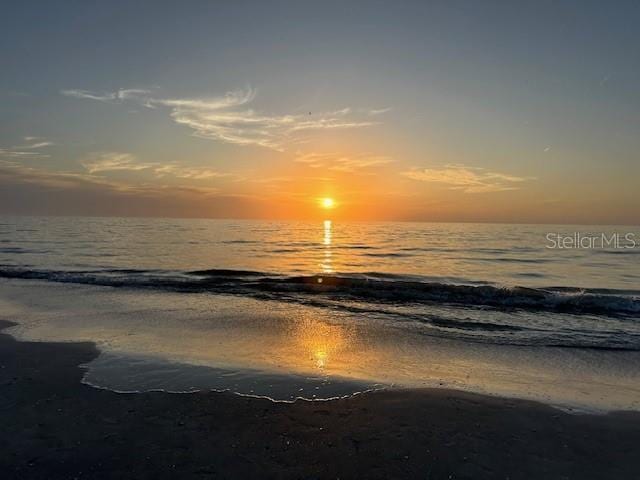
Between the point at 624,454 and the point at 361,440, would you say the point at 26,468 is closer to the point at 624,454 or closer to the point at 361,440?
the point at 361,440

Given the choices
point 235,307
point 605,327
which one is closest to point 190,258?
point 235,307

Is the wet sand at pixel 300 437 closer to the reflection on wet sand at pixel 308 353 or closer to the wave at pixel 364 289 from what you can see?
the reflection on wet sand at pixel 308 353

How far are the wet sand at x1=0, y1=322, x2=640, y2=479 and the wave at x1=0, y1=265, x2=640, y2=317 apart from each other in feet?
39.9

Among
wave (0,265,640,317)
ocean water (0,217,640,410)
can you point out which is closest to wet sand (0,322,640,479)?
ocean water (0,217,640,410)

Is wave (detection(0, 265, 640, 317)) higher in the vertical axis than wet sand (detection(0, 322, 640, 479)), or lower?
lower

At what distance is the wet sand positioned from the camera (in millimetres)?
4750

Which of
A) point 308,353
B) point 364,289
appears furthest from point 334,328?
point 364,289

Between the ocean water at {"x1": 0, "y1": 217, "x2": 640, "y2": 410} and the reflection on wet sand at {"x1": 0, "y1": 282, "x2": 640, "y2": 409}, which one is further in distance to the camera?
the ocean water at {"x1": 0, "y1": 217, "x2": 640, "y2": 410}

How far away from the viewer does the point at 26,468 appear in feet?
15.1

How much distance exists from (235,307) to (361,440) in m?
10.9

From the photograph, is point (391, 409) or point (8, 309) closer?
point (391, 409)

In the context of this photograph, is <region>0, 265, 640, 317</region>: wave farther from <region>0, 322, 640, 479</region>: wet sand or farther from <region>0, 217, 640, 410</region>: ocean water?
<region>0, 322, 640, 479</region>: wet sand

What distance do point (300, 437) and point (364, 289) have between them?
53.1 feet

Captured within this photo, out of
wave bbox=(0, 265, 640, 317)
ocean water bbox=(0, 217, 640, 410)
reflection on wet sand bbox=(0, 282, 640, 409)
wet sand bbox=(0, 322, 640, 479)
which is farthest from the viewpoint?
wave bbox=(0, 265, 640, 317)
